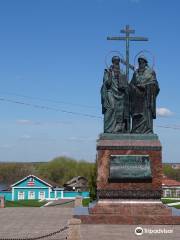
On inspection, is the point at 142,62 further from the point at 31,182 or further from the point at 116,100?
the point at 31,182

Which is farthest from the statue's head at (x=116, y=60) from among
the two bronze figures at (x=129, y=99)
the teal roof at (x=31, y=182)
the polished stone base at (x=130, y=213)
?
the teal roof at (x=31, y=182)

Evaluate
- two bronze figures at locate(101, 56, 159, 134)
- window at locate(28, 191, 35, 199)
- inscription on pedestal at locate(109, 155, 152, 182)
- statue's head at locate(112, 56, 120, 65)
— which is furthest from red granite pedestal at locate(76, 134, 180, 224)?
window at locate(28, 191, 35, 199)

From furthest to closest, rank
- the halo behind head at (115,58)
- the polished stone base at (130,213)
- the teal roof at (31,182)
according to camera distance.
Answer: the teal roof at (31,182) < the halo behind head at (115,58) < the polished stone base at (130,213)

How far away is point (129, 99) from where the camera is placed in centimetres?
1427

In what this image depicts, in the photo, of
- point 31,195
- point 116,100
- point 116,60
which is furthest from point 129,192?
point 31,195

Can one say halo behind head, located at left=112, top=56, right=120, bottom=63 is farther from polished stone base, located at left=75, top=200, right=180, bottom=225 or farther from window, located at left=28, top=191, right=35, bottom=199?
window, located at left=28, top=191, right=35, bottom=199

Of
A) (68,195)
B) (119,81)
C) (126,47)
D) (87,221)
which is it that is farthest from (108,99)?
(68,195)

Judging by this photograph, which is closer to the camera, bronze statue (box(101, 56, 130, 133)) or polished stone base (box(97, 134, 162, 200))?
polished stone base (box(97, 134, 162, 200))

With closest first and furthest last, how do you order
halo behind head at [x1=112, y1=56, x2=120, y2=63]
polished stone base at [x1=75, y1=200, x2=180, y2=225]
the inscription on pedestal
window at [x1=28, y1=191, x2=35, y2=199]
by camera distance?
polished stone base at [x1=75, y1=200, x2=180, y2=225]
the inscription on pedestal
halo behind head at [x1=112, y1=56, x2=120, y2=63]
window at [x1=28, y1=191, x2=35, y2=199]

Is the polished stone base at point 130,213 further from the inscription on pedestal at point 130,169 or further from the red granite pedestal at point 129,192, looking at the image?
the inscription on pedestal at point 130,169

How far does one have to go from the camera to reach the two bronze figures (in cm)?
1406

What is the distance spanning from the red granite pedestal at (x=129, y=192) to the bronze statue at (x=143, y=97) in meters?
0.59

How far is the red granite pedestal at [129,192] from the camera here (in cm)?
1277

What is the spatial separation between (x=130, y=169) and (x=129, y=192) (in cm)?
60
